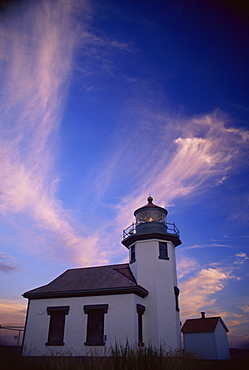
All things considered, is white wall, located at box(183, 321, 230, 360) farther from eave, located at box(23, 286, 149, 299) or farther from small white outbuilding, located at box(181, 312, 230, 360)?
eave, located at box(23, 286, 149, 299)

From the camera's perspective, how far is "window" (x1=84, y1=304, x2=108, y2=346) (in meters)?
17.2

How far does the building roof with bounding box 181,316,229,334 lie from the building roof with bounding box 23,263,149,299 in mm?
11321

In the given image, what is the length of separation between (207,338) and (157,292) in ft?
37.2

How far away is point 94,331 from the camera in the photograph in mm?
17531

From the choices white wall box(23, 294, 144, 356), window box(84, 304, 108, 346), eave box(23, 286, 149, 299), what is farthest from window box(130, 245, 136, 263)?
window box(84, 304, 108, 346)

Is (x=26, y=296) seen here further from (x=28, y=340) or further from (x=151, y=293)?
(x=151, y=293)

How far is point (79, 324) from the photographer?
17.9 meters

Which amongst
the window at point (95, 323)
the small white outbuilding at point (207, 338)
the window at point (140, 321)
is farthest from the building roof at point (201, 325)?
the window at point (95, 323)

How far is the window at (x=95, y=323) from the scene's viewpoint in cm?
1720

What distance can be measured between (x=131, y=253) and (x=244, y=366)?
18.8 m

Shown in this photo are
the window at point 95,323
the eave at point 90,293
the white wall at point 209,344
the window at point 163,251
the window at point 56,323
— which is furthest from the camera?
the white wall at point 209,344

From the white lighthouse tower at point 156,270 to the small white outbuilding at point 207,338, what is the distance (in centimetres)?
876

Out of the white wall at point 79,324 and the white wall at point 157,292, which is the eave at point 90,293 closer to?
the white wall at point 79,324

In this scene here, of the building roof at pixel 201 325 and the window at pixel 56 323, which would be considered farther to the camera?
the building roof at pixel 201 325
